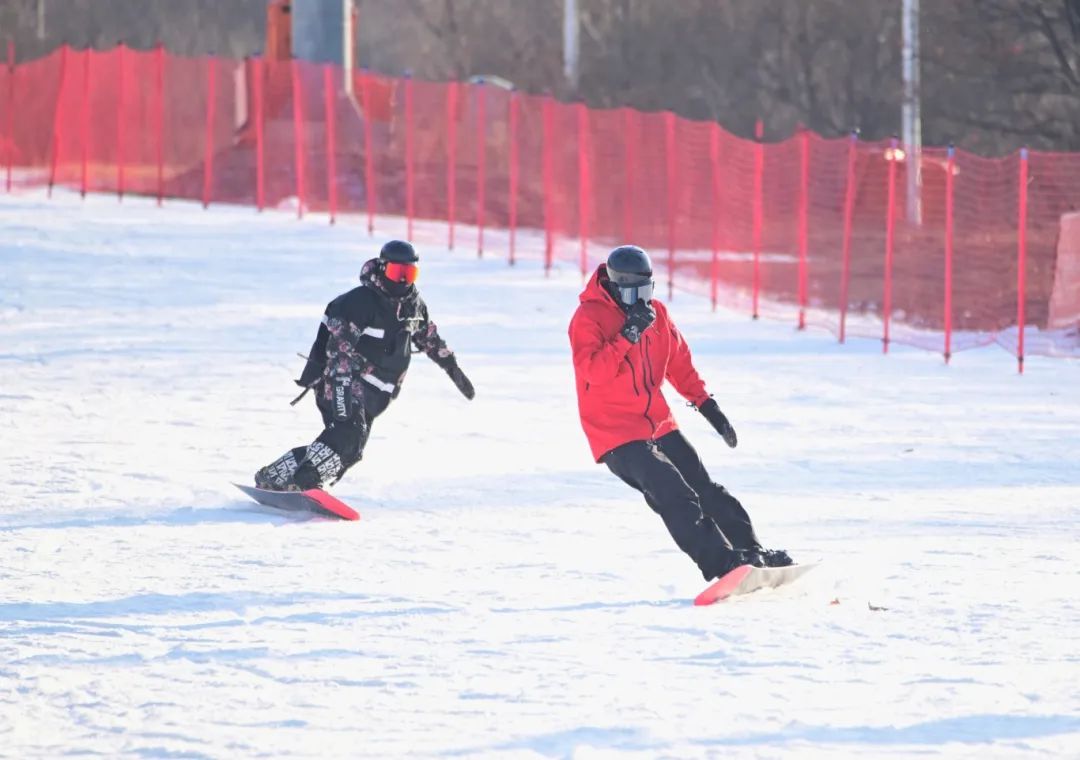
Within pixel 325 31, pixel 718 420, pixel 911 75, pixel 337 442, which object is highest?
pixel 325 31

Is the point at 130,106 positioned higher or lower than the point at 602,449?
higher

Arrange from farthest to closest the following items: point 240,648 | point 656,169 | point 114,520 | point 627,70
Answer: point 627,70 < point 656,169 < point 114,520 < point 240,648

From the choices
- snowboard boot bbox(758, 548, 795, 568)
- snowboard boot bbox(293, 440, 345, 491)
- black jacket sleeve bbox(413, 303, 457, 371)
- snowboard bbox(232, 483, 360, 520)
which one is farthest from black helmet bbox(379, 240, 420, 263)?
snowboard boot bbox(758, 548, 795, 568)

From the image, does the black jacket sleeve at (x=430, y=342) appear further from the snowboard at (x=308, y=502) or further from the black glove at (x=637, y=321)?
the black glove at (x=637, y=321)

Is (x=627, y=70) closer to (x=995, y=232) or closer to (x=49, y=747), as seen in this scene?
(x=995, y=232)

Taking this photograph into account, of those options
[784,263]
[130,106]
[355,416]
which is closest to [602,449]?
[355,416]

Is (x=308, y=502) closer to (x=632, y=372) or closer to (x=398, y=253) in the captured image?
(x=398, y=253)

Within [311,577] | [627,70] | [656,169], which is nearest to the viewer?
[311,577]

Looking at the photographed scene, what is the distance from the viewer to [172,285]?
19844 mm

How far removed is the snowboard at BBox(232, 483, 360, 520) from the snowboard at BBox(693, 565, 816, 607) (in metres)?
2.52

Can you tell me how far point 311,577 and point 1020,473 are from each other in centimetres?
511

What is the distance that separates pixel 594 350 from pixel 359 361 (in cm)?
255

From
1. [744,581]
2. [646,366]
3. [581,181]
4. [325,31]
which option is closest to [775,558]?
[744,581]

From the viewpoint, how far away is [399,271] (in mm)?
9438
